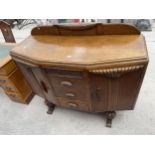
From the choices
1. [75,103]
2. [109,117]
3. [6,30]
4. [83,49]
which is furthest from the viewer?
[6,30]

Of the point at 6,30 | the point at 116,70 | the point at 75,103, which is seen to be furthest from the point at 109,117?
the point at 6,30

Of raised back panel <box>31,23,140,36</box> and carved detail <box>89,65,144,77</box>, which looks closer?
carved detail <box>89,65,144,77</box>

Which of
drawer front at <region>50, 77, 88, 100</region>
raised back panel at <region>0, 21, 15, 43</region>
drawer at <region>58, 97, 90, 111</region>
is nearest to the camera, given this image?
drawer front at <region>50, 77, 88, 100</region>

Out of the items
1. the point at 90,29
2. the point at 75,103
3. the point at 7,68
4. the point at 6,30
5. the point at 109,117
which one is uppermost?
the point at 90,29

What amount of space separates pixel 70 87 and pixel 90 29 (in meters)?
0.41

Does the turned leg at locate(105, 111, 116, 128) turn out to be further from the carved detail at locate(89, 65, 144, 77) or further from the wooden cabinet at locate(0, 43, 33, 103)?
the wooden cabinet at locate(0, 43, 33, 103)

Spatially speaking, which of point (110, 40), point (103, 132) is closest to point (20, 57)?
point (110, 40)

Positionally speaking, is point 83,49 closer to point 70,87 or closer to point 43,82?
point 70,87

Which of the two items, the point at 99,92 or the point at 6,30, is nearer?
the point at 99,92

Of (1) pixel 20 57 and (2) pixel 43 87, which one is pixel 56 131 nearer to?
(2) pixel 43 87

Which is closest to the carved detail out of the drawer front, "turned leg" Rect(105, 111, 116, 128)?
the drawer front

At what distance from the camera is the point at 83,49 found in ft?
3.00

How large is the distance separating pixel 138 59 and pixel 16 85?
3.70ft

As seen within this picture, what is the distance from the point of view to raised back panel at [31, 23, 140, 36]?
37.8 inches
